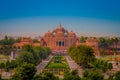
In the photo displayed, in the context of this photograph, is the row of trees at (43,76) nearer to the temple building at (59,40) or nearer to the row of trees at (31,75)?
the row of trees at (31,75)

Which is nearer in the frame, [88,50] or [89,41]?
[88,50]

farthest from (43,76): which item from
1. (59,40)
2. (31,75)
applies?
(59,40)

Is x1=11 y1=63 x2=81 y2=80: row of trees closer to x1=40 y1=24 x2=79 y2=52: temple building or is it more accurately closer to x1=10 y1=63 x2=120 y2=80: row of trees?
x1=10 y1=63 x2=120 y2=80: row of trees

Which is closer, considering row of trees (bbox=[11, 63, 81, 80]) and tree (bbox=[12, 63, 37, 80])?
row of trees (bbox=[11, 63, 81, 80])

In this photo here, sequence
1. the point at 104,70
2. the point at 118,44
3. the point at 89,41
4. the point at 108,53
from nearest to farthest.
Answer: the point at 104,70 → the point at 108,53 → the point at 89,41 → the point at 118,44

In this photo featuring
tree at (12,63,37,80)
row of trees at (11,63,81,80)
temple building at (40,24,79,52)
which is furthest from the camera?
temple building at (40,24,79,52)

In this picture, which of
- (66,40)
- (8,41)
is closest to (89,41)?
(66,40)

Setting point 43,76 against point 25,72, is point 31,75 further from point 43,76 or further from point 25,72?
point 43,76

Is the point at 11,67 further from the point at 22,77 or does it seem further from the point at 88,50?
the point at 22,77

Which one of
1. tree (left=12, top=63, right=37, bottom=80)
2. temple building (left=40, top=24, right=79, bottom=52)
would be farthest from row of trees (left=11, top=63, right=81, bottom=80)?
temple building (left=40, top=24, right=79, bottom=52)

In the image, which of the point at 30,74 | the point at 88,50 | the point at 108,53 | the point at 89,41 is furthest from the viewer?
the point at 89,41

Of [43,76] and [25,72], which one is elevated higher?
[25,72]
